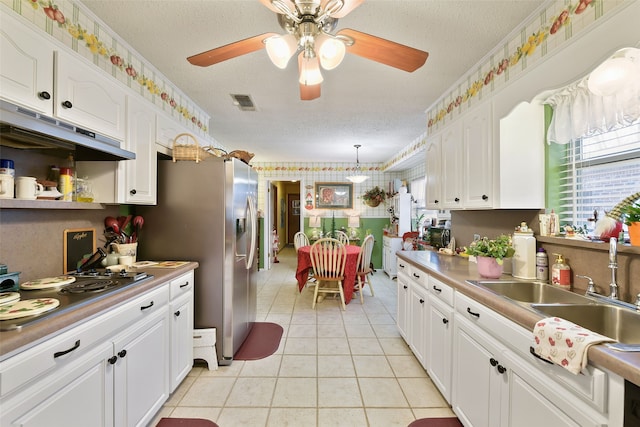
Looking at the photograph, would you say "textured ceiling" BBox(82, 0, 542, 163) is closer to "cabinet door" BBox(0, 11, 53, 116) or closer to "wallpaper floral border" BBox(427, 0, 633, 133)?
"wallpaper floral border" BBox(427, 0, 633, 133)

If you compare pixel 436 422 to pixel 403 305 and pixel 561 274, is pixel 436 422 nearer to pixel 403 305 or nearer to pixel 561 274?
pixel 403 305

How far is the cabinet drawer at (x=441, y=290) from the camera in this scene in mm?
1672

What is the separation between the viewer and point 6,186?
121cm

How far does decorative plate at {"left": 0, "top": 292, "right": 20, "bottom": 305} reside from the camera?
1.08 m

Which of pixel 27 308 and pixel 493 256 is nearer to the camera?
pixel 27 308

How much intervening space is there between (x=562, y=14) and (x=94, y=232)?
9.89 feet

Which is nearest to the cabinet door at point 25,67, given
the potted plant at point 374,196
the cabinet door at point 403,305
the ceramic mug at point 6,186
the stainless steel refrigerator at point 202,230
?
the ceramic mug at point 6,186

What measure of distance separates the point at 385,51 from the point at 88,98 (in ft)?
5.16

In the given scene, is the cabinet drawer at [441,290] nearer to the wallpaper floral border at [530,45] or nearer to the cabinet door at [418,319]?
the cabinet door at [418,319]

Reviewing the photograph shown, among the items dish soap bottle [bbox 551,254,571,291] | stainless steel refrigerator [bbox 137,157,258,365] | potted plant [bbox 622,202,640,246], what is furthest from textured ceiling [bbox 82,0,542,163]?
dish soap bottle [bbox 551,254,571,291]

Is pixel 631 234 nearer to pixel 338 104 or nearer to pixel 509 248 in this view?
pixel 509 248

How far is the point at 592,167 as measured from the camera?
158 cm

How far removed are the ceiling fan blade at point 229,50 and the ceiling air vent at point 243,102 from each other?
1.30m

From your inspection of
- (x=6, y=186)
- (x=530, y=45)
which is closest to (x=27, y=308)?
(x=6, y=186)
